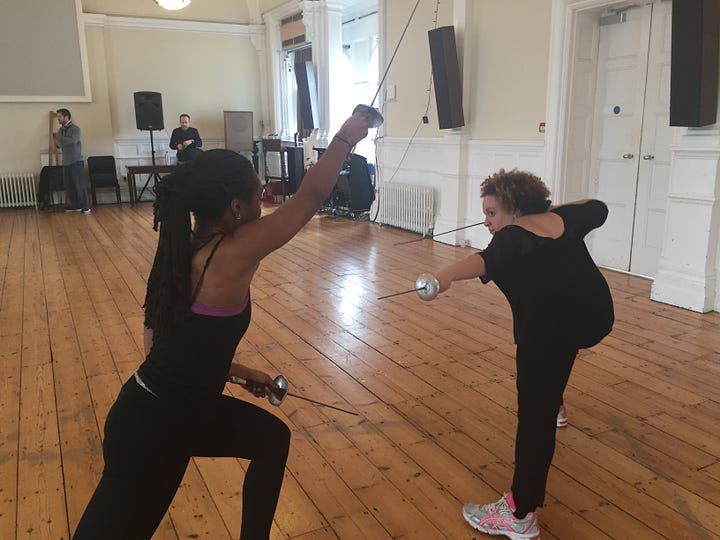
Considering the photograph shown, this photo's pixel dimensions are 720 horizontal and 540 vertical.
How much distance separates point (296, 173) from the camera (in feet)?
32.9

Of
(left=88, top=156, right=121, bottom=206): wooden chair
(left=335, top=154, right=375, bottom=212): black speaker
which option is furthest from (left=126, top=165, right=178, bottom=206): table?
(left=335, top=154, right=375, bottom=212): black speaker

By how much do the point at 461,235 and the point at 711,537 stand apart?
16.1 feet

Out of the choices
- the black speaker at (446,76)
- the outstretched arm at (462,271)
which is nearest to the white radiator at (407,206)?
the black speaker at (446,76)

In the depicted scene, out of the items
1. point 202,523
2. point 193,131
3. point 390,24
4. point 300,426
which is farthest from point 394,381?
point 193,131

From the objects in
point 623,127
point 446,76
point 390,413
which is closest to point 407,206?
point 446,76

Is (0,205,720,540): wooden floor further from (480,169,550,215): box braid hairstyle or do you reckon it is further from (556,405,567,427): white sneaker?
(480,169,550,215): box braid hairstyle

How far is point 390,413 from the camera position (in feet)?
9.47

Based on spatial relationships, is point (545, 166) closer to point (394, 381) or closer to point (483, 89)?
point (483, 89)

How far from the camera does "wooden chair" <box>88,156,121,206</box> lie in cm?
1031

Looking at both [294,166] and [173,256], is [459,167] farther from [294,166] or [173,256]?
[173,256]

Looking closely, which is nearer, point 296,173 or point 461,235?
point 461,235

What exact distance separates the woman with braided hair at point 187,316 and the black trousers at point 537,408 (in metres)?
0.83

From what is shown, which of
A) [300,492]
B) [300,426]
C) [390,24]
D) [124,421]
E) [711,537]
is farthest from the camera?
Result: [390,24]

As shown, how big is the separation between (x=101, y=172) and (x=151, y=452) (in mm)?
10082
